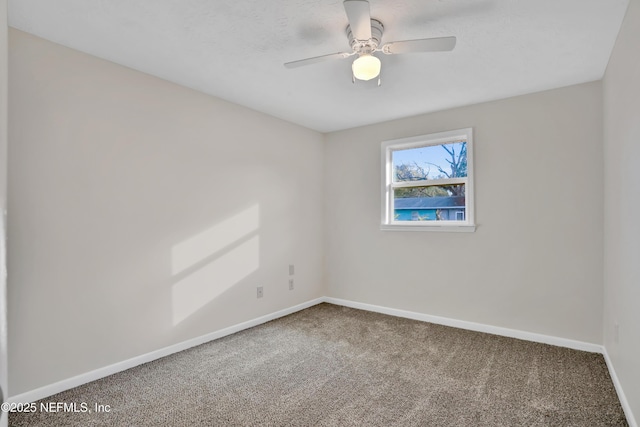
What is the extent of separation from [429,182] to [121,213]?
302 cm

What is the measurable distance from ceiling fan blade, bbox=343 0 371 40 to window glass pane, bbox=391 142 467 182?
2147mm

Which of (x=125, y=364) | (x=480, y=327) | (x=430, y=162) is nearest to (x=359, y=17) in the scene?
(x=430, y=162)

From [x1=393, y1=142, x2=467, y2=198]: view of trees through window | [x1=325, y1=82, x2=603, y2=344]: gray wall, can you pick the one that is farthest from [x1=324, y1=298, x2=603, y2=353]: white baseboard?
[x1=393, y1=142, x2=467, y2=198]: view of trees through window

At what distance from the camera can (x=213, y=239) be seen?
3188mm

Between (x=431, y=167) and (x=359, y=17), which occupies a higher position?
(x=359, y=17)

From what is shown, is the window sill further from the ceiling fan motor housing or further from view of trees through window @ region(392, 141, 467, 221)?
the ceiling fan motor housing

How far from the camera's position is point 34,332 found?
2.12m

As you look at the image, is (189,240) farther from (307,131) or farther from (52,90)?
(307,131)

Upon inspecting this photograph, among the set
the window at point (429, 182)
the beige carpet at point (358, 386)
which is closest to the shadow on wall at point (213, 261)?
the beige carpet at point (358, 386)

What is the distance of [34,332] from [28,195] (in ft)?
2.84

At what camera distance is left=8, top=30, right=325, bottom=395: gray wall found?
212cm

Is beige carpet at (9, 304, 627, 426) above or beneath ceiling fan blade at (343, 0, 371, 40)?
beneath

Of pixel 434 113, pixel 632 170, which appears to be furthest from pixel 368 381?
pixel 434 113

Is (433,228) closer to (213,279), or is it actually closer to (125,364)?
(213,279)
